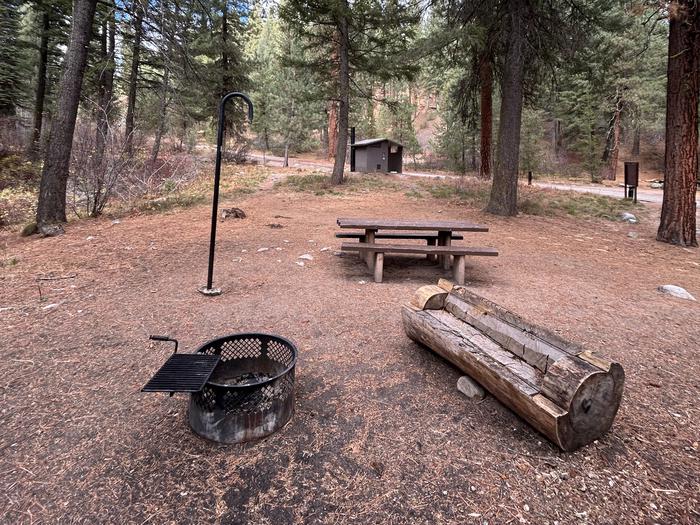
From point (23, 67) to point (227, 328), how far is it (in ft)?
77.6

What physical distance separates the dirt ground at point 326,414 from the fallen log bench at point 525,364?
0.60 feet

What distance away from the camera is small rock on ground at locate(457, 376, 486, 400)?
7.97 ft

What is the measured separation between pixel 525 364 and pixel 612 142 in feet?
104

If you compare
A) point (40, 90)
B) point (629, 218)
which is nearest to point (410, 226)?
point (629, 218)

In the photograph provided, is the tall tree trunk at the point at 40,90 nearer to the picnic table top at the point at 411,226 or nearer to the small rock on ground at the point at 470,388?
the picnic table top at the point at 411,226

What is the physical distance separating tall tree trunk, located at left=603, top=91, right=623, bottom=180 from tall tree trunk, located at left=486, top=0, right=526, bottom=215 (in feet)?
56.3

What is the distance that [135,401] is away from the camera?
7.93 ft

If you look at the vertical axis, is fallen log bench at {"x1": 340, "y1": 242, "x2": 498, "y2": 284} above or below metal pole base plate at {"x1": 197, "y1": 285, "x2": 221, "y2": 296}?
above

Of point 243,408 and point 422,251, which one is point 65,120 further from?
point 243,408

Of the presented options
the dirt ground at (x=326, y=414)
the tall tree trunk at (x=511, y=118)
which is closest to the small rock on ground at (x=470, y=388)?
the dirt ground at (x=326, y=414)

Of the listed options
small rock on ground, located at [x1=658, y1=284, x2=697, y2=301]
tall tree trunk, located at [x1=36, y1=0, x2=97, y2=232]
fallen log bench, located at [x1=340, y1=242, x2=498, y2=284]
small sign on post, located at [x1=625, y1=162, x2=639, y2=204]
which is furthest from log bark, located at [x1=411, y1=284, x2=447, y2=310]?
small sign on post, located at [x1=625, y1=162, x2=639, y2=204]

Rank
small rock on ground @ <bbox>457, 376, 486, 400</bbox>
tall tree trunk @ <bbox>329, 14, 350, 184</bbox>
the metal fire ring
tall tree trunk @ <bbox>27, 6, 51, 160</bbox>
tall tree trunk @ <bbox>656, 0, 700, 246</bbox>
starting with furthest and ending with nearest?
1. tall tree trunk @ <bbox>27, 6, 51, 160</bbox>
2. tall tree trunk @ <bbox>329, 14, 350, 184</bbox>
3. tall tree trunk @ <bbox>656, 0, 700, 246</bbox>
4. small rock on ground @ <bbox>457, 376, 486, 400</bbox>
5. the metal fire ring

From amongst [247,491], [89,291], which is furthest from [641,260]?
[89,291]

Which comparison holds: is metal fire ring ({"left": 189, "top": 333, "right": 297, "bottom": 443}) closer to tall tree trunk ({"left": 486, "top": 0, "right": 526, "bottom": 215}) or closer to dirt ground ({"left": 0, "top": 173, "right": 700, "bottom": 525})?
dirt ground ({"left": 0, "top": 173, "right": 700, "bottom": 525})
